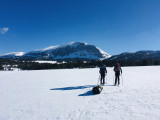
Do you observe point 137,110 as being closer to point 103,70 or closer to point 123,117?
point 123,117

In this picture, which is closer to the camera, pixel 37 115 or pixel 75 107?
pixel 37 115

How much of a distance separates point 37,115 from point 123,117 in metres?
4.18

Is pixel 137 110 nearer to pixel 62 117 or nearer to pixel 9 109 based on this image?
pixel 62 117

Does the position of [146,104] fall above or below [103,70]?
below

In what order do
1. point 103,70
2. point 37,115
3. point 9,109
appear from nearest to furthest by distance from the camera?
point 37,115
point 9,109
point 103,70

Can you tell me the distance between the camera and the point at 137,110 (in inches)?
246

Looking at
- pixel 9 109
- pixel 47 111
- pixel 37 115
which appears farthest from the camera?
pixel 9 109

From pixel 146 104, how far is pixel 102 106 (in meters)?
2.52

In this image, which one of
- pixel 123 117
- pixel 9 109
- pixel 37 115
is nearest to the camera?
pixel 123 117

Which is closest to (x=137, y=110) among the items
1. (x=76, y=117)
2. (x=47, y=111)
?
(x=76, y=117)

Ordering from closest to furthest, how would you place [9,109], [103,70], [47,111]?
1. [47,111]
2. [9,109]
3. [103,70]

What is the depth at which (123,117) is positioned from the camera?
5551 millimetres

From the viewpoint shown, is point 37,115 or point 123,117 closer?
point 123,117

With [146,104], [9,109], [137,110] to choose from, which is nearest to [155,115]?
[137,110]
